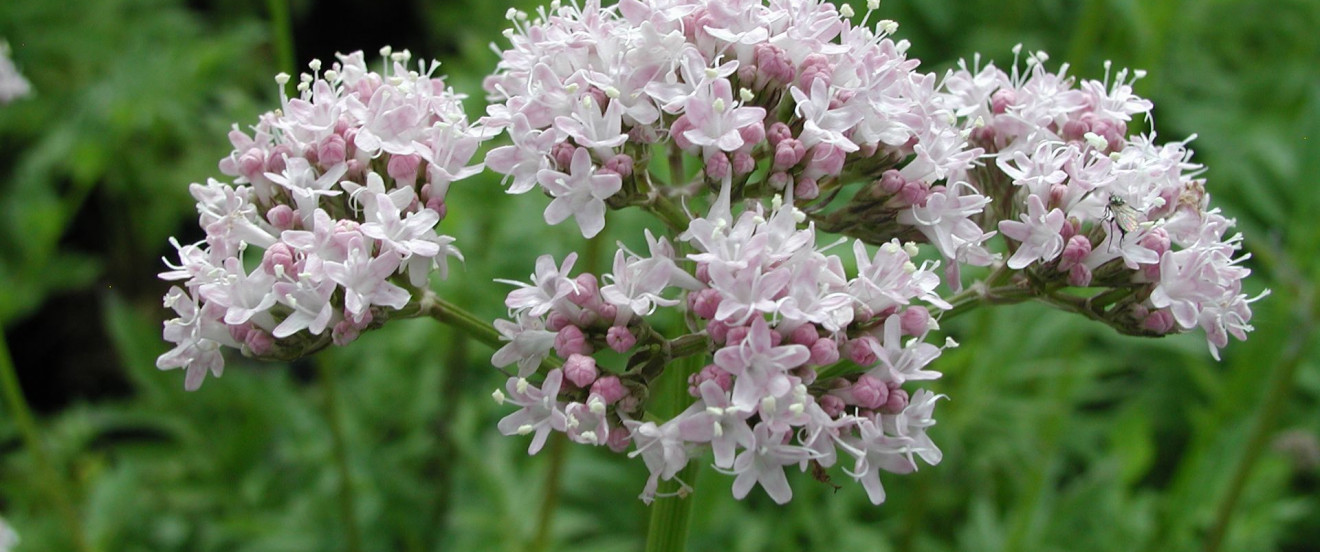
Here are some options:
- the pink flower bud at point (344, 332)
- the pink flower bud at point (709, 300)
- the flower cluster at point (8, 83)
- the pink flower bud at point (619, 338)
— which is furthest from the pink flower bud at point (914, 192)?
the flower cluster at point (8, 83)

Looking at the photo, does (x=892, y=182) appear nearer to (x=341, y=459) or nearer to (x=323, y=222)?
(x=323, y=222)

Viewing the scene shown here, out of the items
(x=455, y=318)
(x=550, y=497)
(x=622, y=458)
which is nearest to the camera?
(x=455, y=318)

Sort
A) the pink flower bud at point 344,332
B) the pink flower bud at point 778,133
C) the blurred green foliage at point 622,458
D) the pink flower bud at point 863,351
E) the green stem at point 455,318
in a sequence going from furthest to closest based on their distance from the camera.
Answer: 1. the blurred green foliage at point 622,458
2. the green stem at point 455,318
3. the pink flower bud at point 778,133
4. the pink flower bud at point 344,332
5. the pink flower bud at point 863,351

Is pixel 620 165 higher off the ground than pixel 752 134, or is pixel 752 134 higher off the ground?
pixel 752 134

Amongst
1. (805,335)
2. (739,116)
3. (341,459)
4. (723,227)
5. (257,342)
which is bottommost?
(341,459)

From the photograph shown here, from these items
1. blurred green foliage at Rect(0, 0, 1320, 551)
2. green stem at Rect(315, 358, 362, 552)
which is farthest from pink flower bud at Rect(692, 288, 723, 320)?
green stem at Rect(315, 358, 362, 552)

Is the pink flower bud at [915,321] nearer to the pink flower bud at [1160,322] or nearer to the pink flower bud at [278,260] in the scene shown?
the pink flower bud at [1160,322]

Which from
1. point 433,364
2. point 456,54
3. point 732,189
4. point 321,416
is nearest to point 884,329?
point 732,189

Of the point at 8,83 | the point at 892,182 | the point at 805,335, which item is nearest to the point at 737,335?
Answer: the point at 805,335

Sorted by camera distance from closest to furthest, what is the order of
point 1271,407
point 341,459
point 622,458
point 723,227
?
1. point 723,227
2. point 1271,407
3. point 341,459
4. point 622,458

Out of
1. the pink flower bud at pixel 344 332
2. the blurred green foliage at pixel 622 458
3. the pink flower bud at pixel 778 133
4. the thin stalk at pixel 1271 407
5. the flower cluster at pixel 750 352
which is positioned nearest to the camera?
the flower cluster at pixel 750 352
